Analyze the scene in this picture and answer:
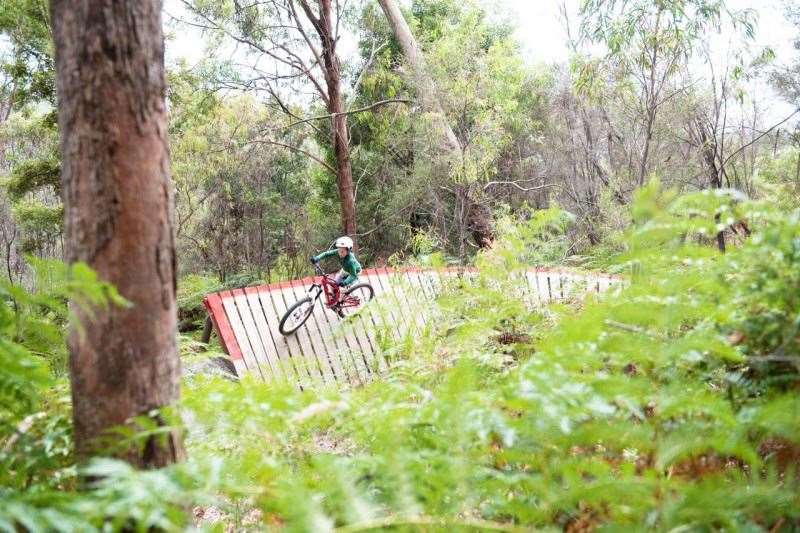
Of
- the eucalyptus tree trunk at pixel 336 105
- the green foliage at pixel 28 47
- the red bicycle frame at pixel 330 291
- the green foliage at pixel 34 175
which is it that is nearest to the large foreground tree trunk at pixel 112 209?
the red bicycle frame at pixel 330 291

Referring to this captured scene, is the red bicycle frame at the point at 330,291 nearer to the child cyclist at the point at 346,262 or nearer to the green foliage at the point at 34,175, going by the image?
the child cyclist at the point at 346,262

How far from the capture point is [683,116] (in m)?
12.2

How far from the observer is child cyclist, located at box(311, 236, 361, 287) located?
7.56 m

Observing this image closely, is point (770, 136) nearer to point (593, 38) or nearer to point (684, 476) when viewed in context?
point (593, 38)

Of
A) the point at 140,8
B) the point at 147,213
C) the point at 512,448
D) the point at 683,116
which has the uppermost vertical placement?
the point at 683,116

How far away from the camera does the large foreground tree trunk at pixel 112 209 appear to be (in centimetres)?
108

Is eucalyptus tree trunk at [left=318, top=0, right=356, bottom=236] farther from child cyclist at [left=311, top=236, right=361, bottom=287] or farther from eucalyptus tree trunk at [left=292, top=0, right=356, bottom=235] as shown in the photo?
child cyclist at [left=311, top=236, right=361, bottom=287]

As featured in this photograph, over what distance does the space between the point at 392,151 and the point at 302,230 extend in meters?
3.93

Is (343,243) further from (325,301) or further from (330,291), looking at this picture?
(325,301)

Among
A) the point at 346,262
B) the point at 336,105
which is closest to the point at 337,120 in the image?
the point at 336,105

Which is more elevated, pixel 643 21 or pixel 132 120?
pixel 643 21

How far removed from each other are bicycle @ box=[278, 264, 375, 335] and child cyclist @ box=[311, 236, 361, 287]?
0.30 feet

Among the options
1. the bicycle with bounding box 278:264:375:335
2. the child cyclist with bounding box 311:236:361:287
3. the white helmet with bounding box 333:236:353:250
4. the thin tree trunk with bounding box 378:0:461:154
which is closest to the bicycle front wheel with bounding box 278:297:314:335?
the bicycle with bounding box 278:264:375:335

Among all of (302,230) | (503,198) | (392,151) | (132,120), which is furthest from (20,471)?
(302,230)
